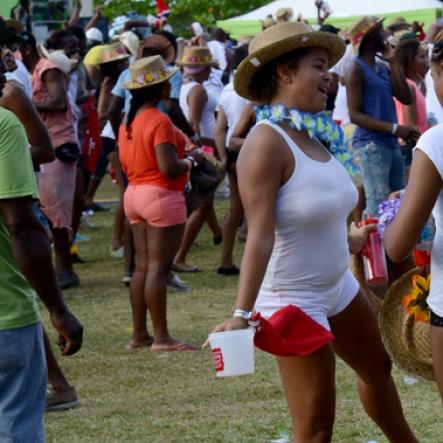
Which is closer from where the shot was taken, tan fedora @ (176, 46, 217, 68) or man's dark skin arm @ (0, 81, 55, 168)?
man's dark skin arm @ (0, 81, 55, 168)

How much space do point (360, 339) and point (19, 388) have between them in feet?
4.46

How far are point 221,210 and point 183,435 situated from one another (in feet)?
30.9

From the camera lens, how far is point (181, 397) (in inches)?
253

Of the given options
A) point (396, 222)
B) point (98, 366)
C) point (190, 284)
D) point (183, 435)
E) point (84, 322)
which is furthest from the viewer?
point (190, 284)

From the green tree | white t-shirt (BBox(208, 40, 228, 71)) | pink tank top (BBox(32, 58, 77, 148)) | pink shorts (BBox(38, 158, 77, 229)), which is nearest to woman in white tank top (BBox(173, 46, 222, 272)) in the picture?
pink shorts (BBox(38, 158, 77, 229))

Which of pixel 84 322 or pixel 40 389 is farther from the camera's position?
pixel 84 322

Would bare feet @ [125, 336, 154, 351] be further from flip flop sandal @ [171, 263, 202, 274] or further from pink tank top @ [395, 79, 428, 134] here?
pink tank top @ [395, 79, 428, 134]

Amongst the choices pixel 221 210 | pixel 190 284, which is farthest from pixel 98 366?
pixel 221 210

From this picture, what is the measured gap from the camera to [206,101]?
1163 centimetres

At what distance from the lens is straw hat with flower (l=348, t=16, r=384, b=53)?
9.75 metres

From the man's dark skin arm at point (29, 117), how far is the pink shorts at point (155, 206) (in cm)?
200

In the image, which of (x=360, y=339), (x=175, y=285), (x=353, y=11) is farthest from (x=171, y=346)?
(x=353, y=11)

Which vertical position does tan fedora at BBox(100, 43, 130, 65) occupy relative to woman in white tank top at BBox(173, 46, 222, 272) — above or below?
above

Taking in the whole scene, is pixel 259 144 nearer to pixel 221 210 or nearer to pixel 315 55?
pixel 315 55
